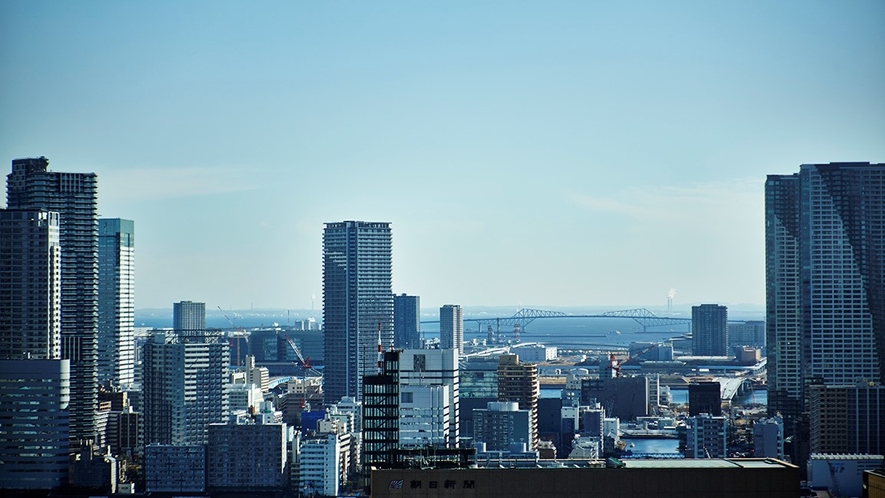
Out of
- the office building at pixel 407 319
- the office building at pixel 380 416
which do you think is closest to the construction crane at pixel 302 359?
the office building at pixel 407 319

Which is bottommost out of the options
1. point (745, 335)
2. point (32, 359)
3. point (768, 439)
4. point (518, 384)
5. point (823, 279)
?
point (768, 439)

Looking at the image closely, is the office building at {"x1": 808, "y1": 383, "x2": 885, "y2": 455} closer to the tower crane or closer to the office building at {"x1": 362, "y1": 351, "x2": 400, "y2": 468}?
the office building at {"x1": 362, "y1": 351, "x2": 400, "y2": 468}

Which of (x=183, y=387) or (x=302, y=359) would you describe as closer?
(x=183, y=387)

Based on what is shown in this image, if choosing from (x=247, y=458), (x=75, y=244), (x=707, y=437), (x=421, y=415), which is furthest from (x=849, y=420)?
(x=75, y=244)

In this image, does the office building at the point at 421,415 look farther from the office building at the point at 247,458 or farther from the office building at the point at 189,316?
the office building at the point at 189,316

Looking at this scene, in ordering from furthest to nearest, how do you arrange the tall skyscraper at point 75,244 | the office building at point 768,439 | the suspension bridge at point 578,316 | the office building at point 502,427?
1. the suspension bridge at point 578,316
2. the tall skyscraper at point 75,244
3. the office building at point 502,427
4. the office building at point 768,439

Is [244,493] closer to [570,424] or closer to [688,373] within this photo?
[570,424]

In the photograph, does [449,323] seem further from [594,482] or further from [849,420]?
[594,482]

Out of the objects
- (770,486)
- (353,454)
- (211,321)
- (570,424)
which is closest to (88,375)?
(353,454)
